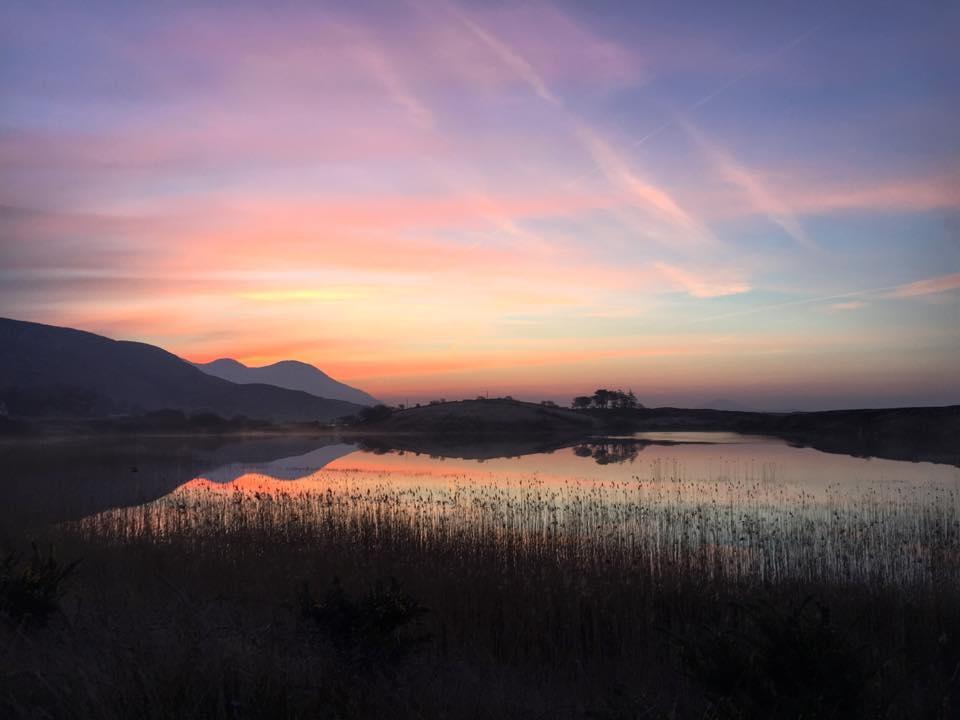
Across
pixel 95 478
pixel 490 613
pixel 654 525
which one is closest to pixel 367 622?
pixel 490 613

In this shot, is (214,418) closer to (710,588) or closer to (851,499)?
(851,499)

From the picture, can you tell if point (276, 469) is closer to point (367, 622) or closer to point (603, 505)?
point (603, 505)

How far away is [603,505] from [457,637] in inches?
463

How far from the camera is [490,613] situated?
34.0 ft

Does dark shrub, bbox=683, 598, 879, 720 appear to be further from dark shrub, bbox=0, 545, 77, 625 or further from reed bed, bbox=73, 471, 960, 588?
reed bed, bbox=73, 471, 960, 588

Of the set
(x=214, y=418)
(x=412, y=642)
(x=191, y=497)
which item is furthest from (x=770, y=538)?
(x=214, y=418)

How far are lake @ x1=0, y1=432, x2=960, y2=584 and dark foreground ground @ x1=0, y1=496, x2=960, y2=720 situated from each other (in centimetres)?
96

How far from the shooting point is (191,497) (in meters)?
25.6

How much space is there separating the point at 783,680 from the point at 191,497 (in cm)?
2364

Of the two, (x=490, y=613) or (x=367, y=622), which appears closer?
(x=367, y=622)

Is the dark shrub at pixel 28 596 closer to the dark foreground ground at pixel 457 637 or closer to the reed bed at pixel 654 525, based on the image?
the dark foreground ground at pixel 457 637

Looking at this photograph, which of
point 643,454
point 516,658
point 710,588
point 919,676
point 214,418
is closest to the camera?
point 919,676

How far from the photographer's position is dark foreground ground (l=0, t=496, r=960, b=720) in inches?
217

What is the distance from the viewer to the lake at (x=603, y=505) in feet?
49.5
